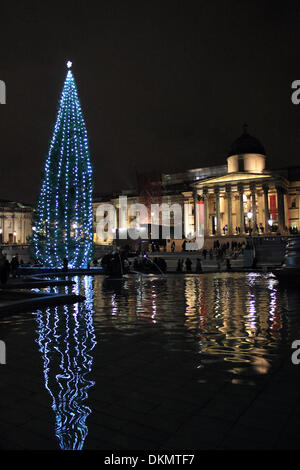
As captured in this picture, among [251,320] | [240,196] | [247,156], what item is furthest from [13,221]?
[251,320]

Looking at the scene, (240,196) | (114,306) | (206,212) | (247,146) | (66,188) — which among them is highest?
(247,146)

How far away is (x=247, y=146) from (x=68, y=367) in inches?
2599

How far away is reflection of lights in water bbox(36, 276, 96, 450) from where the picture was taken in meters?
3.09

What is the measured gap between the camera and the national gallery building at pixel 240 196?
185ft

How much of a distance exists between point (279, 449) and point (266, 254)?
36636mm

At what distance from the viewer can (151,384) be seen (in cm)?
409

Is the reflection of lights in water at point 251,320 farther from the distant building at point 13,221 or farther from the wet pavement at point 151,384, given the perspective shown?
the distant building at point 13,221

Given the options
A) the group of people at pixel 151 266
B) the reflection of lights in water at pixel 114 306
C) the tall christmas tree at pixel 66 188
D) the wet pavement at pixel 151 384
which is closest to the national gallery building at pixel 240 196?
the group of people at pixel 151 266

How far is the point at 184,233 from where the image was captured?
66.6 meters

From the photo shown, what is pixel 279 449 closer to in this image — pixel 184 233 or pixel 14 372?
pixel 14 372

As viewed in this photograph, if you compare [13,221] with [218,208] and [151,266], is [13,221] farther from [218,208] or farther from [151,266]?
[151,266]

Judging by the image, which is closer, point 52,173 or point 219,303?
point 219,303
